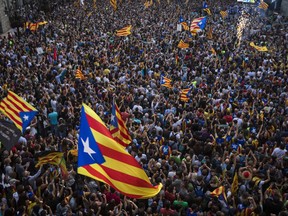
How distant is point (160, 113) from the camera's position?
1219 centimetres

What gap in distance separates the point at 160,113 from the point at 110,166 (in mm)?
6649

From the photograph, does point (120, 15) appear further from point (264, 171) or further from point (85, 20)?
point (264, 171)

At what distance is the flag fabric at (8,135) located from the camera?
7.53 meters

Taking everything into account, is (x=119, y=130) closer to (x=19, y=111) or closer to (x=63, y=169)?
(x=63, y=169)

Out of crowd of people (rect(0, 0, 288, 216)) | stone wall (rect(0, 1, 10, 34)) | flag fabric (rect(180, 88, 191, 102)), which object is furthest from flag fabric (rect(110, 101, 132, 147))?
stone wall (rect(0, 1, 10, 34))

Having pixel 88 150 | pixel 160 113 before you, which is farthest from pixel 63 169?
pixel 160 113

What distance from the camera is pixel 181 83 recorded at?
15.5 m

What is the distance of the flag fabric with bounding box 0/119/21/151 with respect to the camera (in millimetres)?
7527

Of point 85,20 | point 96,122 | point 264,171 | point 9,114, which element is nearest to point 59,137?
point 9,114

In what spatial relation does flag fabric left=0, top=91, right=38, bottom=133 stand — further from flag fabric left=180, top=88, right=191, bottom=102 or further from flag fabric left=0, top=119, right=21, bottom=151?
flag fabric left=180, top=88, right=191, bottom=102

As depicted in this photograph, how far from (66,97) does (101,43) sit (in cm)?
920

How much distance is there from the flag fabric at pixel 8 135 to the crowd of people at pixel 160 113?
0.80 m

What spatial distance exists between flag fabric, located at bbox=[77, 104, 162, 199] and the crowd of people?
5.11ft

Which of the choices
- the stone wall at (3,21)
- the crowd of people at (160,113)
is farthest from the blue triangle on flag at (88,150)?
the stone wall at (3,21)
